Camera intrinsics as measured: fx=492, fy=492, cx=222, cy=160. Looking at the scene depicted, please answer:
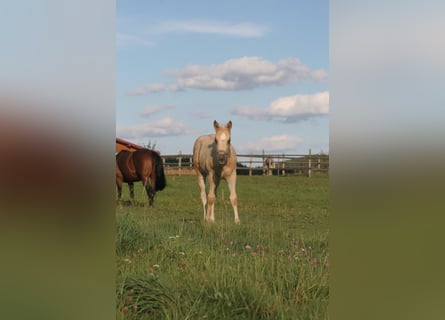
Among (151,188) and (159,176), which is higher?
(159,176)

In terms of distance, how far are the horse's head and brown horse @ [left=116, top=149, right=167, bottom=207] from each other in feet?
12.4

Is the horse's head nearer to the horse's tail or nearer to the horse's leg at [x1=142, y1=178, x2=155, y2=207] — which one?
the horse's leg at [x1=142, y1=178, x2=155, y2=207]

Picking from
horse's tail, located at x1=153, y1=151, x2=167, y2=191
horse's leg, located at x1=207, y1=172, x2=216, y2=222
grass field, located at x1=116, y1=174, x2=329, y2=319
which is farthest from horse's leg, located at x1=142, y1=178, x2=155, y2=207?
grass field, located at x1=116, y1=174, x2=329, y2=319

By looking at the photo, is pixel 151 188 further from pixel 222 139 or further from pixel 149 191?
pixel 222 139

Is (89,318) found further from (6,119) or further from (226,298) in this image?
(226,298)

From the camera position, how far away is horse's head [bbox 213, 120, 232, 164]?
8219 millimetres

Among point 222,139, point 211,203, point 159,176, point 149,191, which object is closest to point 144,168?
point 159,176

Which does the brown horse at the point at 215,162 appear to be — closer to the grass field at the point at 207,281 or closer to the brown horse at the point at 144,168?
the brown horse at the point at 144,168

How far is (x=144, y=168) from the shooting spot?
11.9 metres

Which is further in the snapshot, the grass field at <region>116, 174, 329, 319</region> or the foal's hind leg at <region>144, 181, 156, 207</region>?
the foal's hind leg at <region>144, 181, 156, 207</region>

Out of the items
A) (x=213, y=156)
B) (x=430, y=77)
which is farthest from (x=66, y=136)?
(x=213, y=156)

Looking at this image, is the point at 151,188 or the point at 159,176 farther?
the point at 159,176

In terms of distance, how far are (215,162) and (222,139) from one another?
1.11m

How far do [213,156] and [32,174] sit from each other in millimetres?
8300
